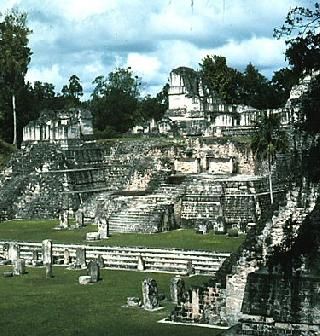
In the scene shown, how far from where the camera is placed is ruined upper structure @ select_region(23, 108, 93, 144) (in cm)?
4116

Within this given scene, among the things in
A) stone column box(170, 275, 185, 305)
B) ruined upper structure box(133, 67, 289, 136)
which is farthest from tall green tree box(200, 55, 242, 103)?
stone column box(170, 275, 185, 305)

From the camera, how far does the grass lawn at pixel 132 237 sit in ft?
85.8

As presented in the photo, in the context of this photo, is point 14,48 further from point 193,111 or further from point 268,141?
point 268,141

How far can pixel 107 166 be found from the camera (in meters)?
40.6

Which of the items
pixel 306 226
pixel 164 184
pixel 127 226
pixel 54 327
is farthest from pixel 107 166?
pixel 306 226

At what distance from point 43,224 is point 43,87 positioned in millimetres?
38107

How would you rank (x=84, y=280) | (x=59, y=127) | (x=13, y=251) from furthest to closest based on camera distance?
(x=59, y=127) → (x=13, y=251) → (x=84, y=280)

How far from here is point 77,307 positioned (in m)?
18.0

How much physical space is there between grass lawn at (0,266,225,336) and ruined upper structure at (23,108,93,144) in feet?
60.0

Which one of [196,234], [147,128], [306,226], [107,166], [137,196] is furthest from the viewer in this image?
[147,128]

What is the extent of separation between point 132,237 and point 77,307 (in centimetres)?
1117

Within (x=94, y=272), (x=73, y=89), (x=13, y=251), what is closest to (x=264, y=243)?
(x=94, y=272)

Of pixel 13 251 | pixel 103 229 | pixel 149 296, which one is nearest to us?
pixel 149 296

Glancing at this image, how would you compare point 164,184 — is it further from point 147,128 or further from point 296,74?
point 296,74
